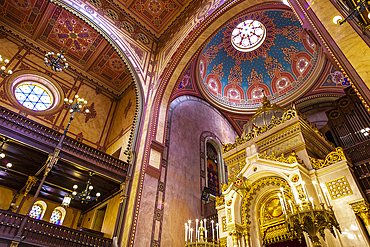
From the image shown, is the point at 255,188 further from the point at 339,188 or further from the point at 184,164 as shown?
the point at 184,164

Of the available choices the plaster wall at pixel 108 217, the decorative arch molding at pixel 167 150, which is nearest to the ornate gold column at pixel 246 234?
the decorative arch molding at pixel 167 150

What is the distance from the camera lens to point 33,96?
1281 centimetres

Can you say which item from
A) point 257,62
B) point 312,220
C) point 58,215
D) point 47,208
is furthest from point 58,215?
point 257,62

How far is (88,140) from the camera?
13.7 meters

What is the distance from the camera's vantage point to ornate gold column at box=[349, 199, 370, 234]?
5004 millimetres

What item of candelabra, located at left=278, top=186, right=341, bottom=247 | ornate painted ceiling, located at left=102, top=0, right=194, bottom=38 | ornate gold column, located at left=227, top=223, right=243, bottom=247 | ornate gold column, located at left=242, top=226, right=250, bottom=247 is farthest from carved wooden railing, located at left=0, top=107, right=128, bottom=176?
ornate painted ceiling, located at left=102, top=0, right=194, bottom=38

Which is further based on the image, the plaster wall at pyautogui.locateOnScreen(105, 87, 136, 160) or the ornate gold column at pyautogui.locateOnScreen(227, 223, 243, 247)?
the plaster wall at pyautogui.locateOnScreen(105, 87, 136, 160)

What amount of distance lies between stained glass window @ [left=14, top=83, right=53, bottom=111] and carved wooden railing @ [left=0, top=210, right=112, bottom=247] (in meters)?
7.42

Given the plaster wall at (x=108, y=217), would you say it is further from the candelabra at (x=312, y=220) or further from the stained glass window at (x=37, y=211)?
the candelabra at (x=312, y=220)

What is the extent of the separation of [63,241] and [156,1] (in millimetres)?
12053

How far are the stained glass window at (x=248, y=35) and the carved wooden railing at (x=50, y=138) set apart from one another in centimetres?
1182

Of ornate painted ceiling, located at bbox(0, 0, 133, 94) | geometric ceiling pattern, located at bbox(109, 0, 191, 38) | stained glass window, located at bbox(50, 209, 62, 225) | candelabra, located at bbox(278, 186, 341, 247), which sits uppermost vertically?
geometric ceiling pattern, located at bbox(109, 0, 191, 38)

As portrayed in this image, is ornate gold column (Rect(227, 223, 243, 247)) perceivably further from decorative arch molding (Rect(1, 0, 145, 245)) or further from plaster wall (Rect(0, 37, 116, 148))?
plaster wall (Rect(0, 37, 116, 148))

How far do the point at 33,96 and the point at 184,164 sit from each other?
8836mm
